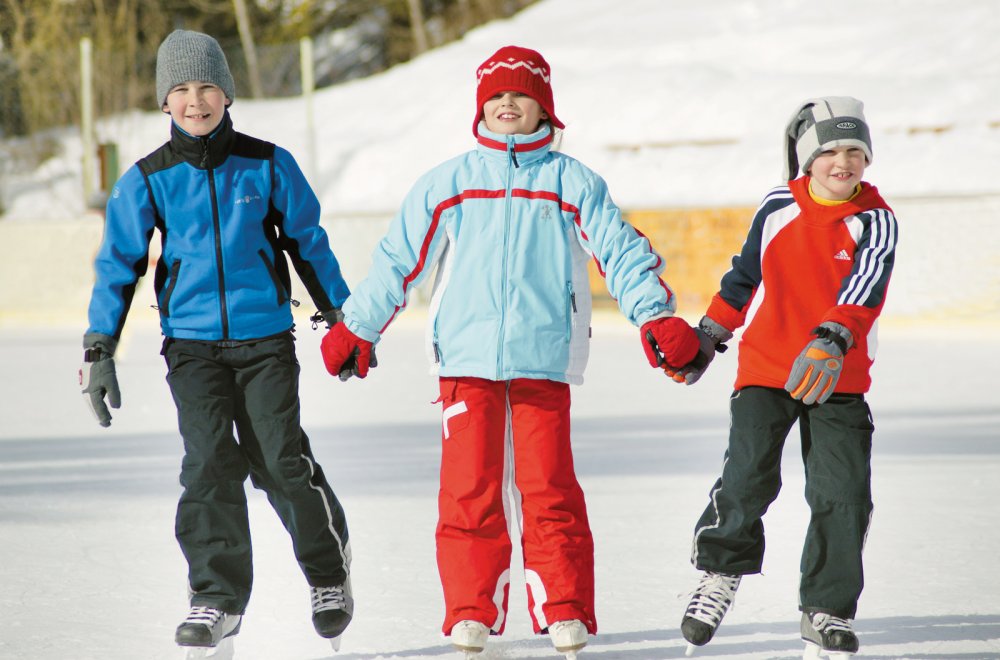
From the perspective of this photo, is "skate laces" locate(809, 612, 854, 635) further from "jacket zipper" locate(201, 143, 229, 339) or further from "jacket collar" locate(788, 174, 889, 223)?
"jacket zipper" locate(201, 143, 229, 339)

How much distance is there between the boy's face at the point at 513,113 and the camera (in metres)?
2.89

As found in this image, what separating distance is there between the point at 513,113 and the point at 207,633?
1232 mm

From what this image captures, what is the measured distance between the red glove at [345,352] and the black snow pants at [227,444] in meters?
0.15

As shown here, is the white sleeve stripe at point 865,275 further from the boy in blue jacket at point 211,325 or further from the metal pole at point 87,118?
the metal pole at point 87,118

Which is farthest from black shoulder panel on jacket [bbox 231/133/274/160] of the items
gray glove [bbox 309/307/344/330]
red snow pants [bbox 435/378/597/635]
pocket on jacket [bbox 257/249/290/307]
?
red snow pants [bbox 435/378/597/635]

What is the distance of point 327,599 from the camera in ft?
9.96

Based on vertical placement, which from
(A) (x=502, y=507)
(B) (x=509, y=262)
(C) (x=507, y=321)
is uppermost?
(B) (x=509, y=262)

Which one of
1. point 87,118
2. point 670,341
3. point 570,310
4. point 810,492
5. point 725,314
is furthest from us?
point 87,118

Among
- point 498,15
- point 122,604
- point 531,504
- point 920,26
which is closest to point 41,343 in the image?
point 122,604

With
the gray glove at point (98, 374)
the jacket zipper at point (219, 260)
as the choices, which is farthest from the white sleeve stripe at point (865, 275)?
the gray glove at point (98, 374)

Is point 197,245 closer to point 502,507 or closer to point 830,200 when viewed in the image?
point 502,507

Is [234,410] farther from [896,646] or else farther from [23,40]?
[23,40]

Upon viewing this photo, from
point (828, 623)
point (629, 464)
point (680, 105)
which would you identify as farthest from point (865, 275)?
point (680, 105)

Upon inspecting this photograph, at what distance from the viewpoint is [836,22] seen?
22000 millimetres
